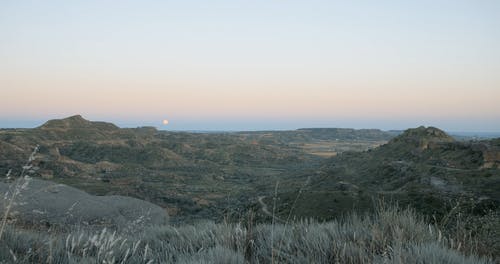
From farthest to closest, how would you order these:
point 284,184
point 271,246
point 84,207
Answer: point 284,184 < point 84,207 < point 271,246

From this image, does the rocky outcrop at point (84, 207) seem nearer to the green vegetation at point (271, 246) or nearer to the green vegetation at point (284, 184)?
the green vegetation at point (284, 184)

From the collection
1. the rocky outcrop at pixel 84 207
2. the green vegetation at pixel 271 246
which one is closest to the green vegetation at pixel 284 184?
the green vegetation at pixel 271 246

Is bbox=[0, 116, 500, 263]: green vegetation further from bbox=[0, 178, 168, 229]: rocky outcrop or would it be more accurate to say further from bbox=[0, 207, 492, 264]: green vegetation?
bbox=[0, 178, 168, 229]: rocky outcrop

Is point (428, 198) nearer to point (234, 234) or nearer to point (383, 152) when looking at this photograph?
point (234, 234)

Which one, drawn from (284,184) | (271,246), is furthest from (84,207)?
(284,184)

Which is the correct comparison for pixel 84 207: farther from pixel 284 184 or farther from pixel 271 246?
pixel 284 184

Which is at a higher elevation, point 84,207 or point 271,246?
point 271,246

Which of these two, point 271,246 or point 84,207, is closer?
point 271,246

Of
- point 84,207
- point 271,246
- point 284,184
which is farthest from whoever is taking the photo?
point 284,184

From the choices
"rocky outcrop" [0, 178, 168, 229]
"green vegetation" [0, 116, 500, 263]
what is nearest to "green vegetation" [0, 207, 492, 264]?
"green vegetation" [0, 116, 500, 263]

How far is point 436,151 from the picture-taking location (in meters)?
44.7

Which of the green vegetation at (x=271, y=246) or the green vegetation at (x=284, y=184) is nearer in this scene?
the green vegetation at (x=271, y=246)

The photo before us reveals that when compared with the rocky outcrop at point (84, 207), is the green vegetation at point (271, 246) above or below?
above

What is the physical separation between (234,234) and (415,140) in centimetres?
5392
